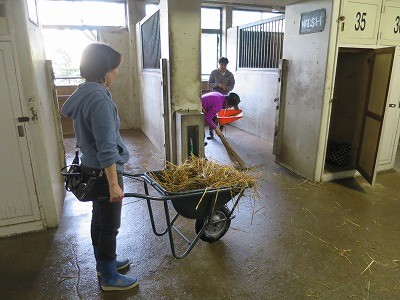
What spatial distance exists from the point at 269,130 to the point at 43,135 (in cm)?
410

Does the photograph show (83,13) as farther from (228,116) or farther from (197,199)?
(197,199)

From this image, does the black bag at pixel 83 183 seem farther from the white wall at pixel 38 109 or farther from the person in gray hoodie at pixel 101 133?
the white wall at pixel 38 109

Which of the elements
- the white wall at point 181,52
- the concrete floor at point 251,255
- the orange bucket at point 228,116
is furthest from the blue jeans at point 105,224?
the orange bucket at point 228,116

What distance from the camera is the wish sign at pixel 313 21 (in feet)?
10.4

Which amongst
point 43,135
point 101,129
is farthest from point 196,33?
point 101,129

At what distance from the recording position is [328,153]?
13.0 ft

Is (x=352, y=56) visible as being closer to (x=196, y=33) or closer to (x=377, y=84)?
(x=377, y=84)

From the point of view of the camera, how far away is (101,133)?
57.7 inches

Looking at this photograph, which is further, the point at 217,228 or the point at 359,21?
the point at 359,21

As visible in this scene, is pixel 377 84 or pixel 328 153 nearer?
pixel 377 84

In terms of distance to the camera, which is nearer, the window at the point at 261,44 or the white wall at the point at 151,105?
the white wall at the point at 151,105

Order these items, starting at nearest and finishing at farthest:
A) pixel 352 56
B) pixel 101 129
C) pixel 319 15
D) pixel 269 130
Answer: pixel 101 129 → pixel 319 15 → pixel 352 56 → pixel 269 130

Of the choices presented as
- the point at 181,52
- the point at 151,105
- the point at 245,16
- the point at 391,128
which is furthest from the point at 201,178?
the point at 245,16

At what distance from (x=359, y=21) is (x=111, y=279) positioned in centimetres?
341
